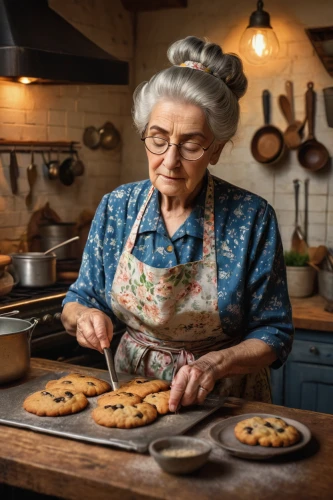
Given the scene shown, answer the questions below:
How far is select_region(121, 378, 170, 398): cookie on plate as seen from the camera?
1.95m

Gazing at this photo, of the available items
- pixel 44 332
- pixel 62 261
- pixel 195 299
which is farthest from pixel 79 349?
pixel 195 299

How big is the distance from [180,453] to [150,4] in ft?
12.0

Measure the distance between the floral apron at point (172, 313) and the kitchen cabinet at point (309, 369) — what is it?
46.8 inches

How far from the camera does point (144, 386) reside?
78.4 inches

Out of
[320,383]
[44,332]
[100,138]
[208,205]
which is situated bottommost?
[320,383]

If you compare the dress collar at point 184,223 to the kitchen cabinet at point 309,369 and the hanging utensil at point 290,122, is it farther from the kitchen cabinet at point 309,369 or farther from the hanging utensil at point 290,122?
the hanging utensil at point 290,122

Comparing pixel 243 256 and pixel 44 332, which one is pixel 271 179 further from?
pixel 243 256

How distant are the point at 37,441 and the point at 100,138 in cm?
311

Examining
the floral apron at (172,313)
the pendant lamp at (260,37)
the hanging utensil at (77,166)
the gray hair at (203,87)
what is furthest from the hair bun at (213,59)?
the hanging utensil at (77,166)

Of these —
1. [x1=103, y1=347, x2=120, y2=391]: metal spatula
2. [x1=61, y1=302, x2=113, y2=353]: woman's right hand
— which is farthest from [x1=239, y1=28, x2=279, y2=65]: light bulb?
[x1=103, y1=347, x2=120, y2=391]: metal spatula

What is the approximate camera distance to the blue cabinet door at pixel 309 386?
3521 mm

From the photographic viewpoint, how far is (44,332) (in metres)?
3.37

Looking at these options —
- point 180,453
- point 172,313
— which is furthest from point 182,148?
point 180,453

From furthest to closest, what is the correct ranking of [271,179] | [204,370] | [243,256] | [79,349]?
[271,179] → [79,349] → [243,256] → [204,370]
